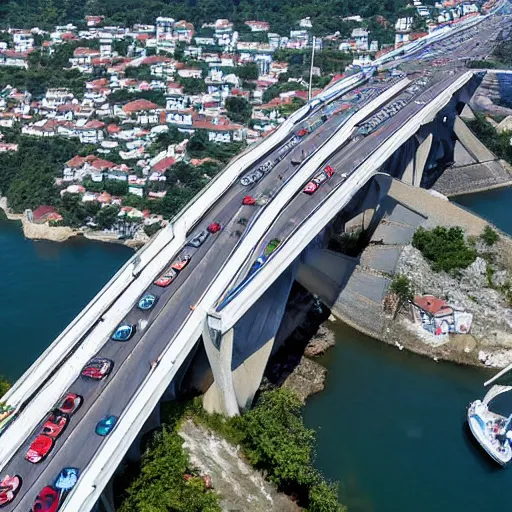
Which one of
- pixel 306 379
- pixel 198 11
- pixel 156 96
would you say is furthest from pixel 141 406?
pixel 198 11

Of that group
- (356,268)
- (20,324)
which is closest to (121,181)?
(20,324)

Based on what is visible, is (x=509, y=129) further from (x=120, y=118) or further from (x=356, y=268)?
(x=120, y=118)

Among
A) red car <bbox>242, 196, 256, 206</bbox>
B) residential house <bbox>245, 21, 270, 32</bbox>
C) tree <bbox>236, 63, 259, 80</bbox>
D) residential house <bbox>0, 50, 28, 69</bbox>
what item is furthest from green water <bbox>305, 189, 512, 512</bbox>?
residential house <bbox>245, 21, 270, 32</bbox>

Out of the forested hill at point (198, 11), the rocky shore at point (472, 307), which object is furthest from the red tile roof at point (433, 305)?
the forested hill at point (198, 11)

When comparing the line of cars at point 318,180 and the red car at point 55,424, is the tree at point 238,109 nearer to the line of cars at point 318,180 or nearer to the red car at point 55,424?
the line of cars at point 318,180

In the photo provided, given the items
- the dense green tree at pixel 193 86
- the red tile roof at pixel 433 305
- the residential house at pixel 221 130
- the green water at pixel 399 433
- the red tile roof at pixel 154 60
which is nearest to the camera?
the green water at pixel 399 433

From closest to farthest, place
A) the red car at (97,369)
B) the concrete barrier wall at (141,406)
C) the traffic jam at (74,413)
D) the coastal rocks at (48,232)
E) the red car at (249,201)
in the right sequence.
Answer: the concrete barrier wall at (141,406), the traffic jam at (74,413), the red car at (97,369), the red car at (249,201), the coastal rocks at (48,232)
